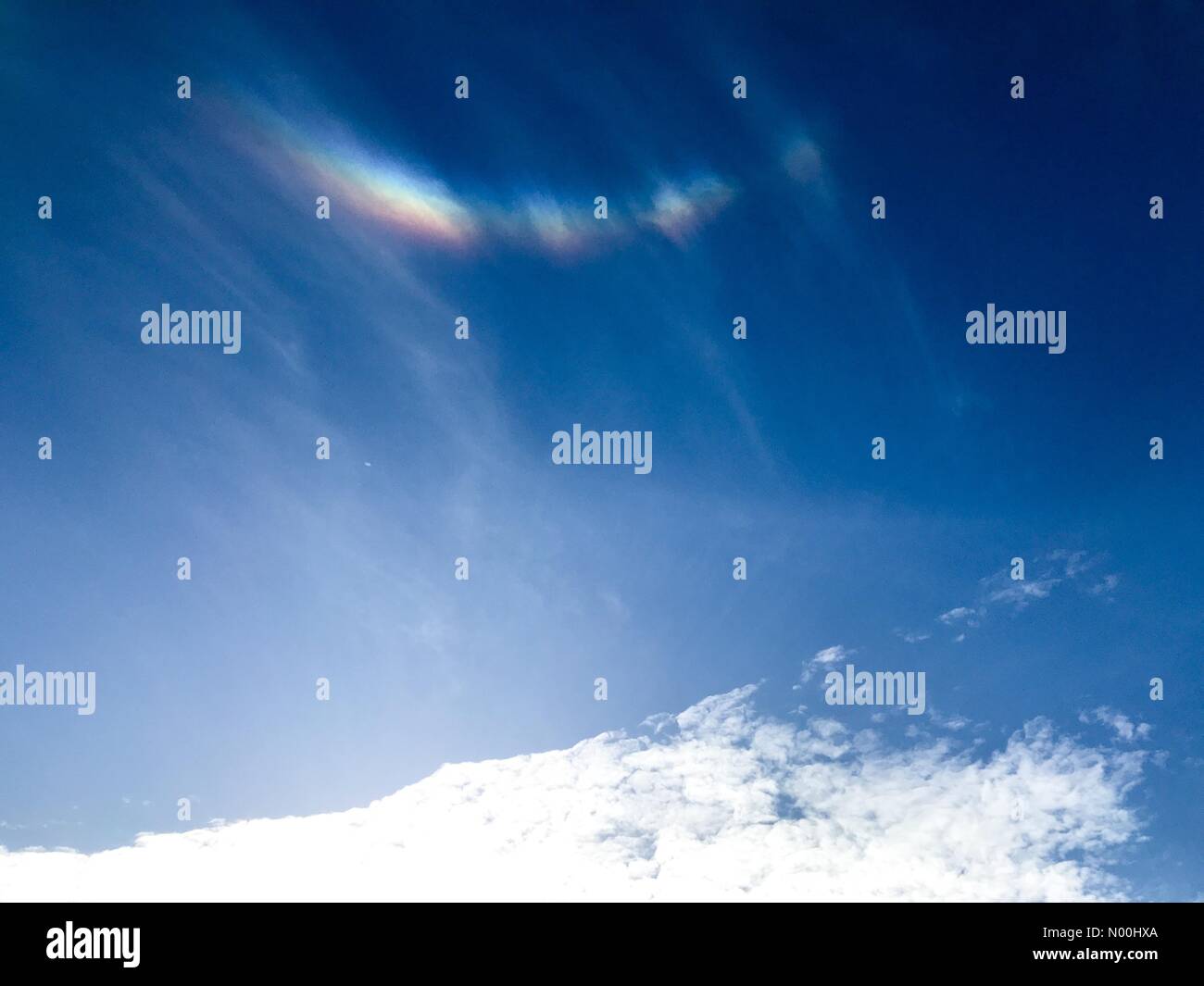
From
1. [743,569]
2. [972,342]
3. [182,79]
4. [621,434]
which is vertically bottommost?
[743,569]
